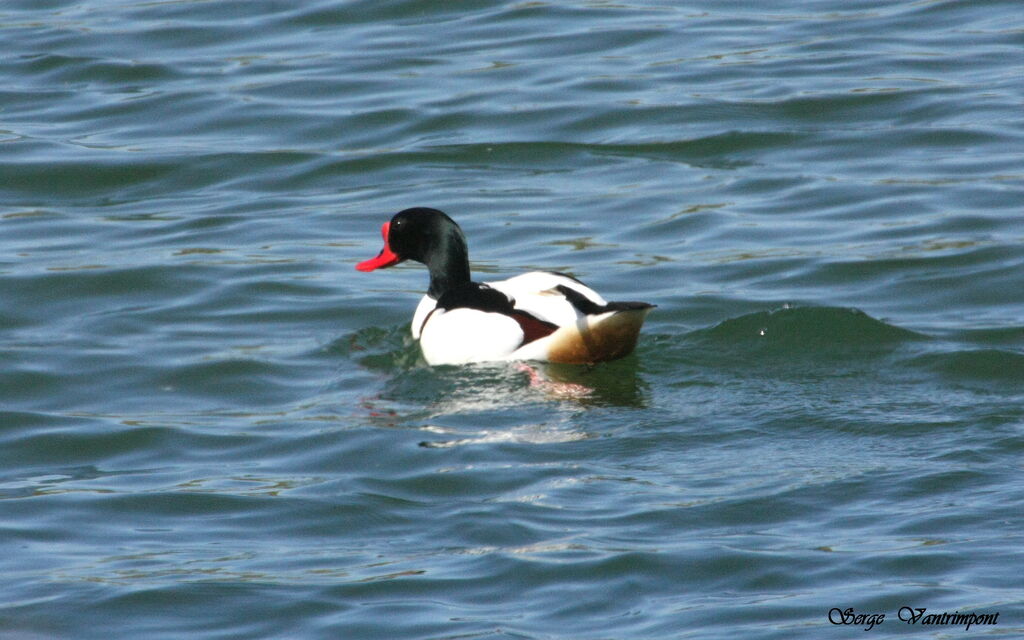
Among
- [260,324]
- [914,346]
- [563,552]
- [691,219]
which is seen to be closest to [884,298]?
[914,346]

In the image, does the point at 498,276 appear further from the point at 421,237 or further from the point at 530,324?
the point at 530,324

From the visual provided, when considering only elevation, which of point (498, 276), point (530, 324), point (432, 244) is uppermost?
point (432, 244)

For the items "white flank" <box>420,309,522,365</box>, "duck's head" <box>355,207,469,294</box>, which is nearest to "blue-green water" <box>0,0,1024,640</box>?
"white flank" <box>420,309,522,365</box>

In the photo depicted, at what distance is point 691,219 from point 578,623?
6221 millimetres

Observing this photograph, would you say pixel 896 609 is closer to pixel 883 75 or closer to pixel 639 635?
pixel 639 635

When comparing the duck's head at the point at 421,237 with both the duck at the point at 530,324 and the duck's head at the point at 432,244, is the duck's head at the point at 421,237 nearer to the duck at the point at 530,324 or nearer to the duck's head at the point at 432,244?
the duck's head at the point at 432,244

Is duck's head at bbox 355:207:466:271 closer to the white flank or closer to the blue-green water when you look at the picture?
the blue-green water

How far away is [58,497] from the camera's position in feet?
23.5

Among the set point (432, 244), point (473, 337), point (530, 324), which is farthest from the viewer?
point (432, 244)

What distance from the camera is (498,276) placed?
1066 centimetres

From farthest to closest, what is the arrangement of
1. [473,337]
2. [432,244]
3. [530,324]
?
[432,244] < [473,337] < [530,324]

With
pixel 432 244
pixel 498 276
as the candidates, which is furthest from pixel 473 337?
pixel 498 276

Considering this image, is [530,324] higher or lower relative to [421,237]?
lower

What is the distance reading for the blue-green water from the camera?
5973 millimetres
